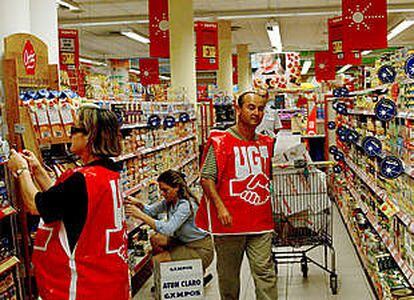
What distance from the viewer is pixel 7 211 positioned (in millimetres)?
3092

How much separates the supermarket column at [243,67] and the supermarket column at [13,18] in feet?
61.7

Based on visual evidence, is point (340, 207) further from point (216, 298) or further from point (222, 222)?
point (222, 222)

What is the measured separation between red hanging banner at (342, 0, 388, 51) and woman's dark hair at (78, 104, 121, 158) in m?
7.54

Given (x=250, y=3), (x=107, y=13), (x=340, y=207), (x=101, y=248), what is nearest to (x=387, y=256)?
(x=101, y=248)

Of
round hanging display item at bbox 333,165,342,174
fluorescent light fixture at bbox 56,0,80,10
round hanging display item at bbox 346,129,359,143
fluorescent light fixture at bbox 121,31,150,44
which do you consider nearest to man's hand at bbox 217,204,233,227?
round hanging display item at bbox 346,129,359,143

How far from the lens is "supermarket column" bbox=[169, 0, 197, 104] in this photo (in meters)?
10.9

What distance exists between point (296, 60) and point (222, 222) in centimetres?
667

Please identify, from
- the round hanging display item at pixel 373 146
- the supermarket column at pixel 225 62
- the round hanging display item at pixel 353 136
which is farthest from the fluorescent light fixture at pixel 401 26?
the round hanging display item at pixel 373 146

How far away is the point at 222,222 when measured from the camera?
4.07m

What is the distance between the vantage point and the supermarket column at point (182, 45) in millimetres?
10898

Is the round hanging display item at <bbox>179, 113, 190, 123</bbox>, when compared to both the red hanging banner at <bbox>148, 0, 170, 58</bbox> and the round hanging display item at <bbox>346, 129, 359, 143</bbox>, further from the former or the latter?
the round hanging display item at <bbox>346, 129, 359, 143</bbox>

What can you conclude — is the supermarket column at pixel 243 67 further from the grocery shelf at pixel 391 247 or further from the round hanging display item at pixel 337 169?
the grocery shelf at pixel 391 247

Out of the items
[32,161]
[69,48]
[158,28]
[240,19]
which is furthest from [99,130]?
[240,19]

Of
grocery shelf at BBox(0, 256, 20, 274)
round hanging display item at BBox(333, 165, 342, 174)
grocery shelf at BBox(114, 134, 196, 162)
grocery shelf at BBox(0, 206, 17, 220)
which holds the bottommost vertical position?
round hanging display item at BBox(333, 165, 342, 174)
